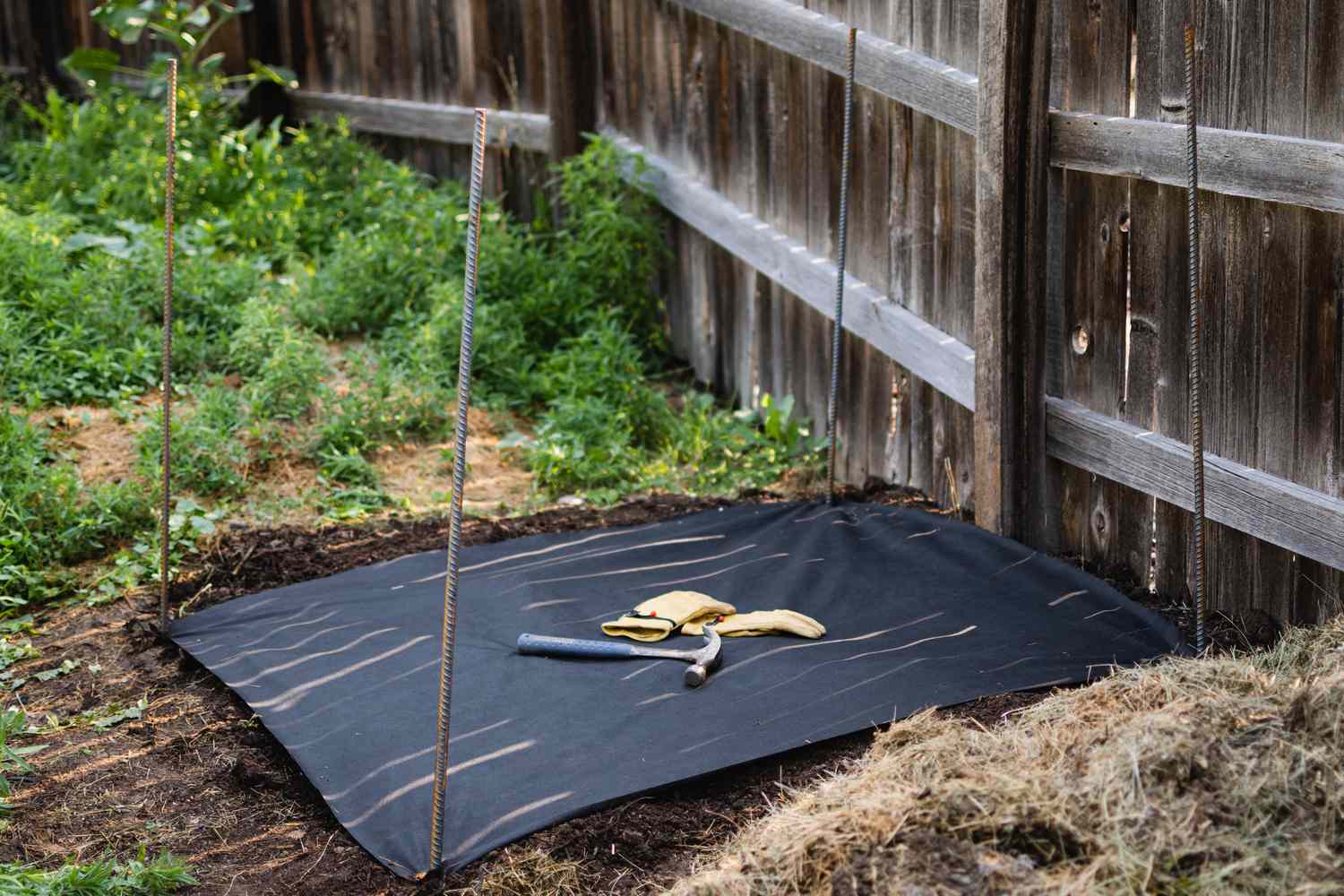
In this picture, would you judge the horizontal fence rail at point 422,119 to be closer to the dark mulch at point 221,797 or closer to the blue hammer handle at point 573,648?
the dark mulch at point 221,797

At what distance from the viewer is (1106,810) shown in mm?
2307

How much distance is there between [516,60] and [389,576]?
13.2 ft

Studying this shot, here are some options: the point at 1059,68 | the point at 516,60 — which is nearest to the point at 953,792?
the point at 1059,68

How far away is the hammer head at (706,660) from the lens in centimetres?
356

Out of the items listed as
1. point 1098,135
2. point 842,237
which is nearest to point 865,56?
point 842,237

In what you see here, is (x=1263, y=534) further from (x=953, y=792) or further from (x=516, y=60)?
(x=516, y=60)

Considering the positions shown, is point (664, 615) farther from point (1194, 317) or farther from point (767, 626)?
point (1194, 317)

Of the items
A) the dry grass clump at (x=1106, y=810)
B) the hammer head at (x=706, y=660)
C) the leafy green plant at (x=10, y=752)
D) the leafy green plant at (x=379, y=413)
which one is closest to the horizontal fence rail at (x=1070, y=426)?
the dry grass clump at (x=1106, y=810)

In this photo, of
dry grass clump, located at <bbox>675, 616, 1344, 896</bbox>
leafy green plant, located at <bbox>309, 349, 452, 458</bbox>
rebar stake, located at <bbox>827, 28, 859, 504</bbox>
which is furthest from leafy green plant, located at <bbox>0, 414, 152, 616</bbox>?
dry grass clump, located at <bbox>675, 616, 1344, 896</bbox>

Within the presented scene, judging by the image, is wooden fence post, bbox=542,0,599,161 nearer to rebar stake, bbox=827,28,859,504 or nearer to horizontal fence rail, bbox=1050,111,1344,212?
rebar stake, bbox=827,28,859,504

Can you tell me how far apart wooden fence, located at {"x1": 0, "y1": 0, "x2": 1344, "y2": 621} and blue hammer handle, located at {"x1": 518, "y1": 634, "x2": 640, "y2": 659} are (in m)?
1.38

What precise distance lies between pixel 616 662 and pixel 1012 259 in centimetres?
171

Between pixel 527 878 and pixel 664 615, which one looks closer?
pixel 527 878

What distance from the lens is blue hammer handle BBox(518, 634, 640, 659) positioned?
3764 millimetres
